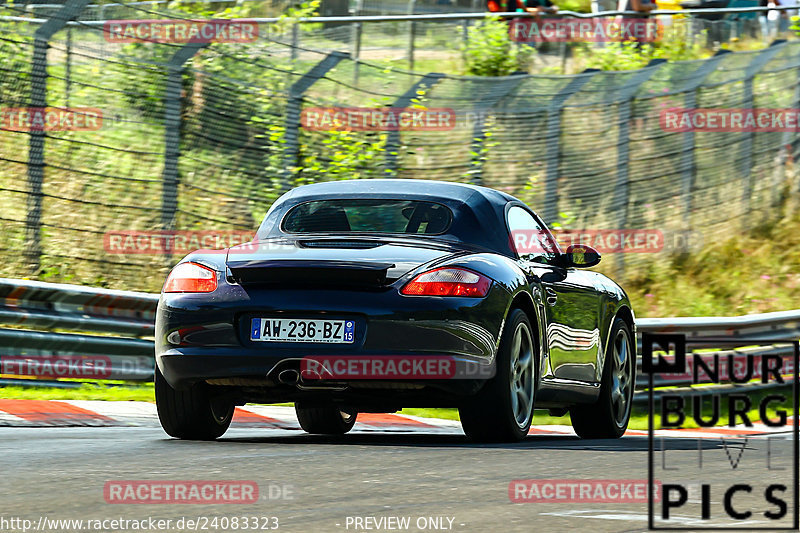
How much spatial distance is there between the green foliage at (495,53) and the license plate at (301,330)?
1150 cm

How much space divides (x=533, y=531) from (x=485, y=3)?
16.3 metres

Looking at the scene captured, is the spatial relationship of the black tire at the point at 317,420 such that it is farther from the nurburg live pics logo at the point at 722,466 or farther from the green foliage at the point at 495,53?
the green foliage at the point at 495,53

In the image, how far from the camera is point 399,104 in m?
15.4


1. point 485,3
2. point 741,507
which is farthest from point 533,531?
point 485,3

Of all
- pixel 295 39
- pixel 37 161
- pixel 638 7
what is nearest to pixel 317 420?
pixel 37 161

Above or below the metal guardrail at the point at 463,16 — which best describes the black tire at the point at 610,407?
below

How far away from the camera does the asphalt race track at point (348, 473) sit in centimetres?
475

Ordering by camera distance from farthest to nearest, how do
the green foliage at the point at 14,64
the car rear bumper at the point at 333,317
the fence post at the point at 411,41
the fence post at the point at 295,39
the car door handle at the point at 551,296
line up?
the fence post at the point at 411,41 → the fence post at the point at 295,39 → the green foliage at the point at 14,64 → the car door handle at the point at 551,296 → the car rear bumper at the point at 333,317

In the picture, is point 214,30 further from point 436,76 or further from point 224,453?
point 224,453

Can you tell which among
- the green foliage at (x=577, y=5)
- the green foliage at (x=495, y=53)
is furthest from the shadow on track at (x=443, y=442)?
the green foliage at (x=577, y=5)

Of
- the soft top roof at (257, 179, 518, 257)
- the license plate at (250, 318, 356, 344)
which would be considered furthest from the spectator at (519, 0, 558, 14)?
the license plate at (250, 318, 356, 344)

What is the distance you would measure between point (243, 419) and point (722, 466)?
3811 millimetres

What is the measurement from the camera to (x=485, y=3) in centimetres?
2016

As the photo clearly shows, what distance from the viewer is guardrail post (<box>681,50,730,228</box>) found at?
16.2m
